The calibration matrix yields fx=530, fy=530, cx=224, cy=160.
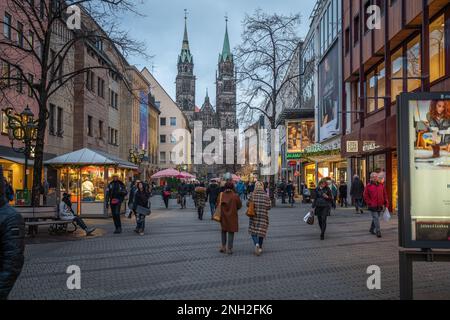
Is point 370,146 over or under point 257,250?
over

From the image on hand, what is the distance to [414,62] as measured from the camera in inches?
922

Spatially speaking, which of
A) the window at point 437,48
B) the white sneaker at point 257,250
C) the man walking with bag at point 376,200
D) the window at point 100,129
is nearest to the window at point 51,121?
the window at point 100,129

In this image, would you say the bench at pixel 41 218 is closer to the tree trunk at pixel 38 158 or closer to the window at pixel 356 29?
the tree trunk at pixel 38 158

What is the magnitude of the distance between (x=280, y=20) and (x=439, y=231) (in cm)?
2837

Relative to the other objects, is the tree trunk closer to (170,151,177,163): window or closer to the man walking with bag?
the man walking with bag

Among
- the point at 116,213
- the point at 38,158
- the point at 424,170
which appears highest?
the point at 38,158

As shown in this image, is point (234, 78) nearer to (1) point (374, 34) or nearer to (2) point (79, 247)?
(1) point (374, 34)

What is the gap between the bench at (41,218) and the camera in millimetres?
15898

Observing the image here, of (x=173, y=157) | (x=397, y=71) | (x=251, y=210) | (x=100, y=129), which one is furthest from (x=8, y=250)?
(x=173, y=157)

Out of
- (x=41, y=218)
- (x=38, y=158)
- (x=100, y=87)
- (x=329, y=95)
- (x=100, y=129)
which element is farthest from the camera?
(x=100, y=129)

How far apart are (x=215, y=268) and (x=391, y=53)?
19580 millimetres

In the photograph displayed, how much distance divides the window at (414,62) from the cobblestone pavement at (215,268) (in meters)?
8.87

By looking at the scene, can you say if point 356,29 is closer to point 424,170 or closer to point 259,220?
point 259,220

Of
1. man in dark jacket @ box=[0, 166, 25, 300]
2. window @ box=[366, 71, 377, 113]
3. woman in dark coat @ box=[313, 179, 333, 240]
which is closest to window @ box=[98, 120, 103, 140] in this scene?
window @ box=[366, 71, 377, 113]
